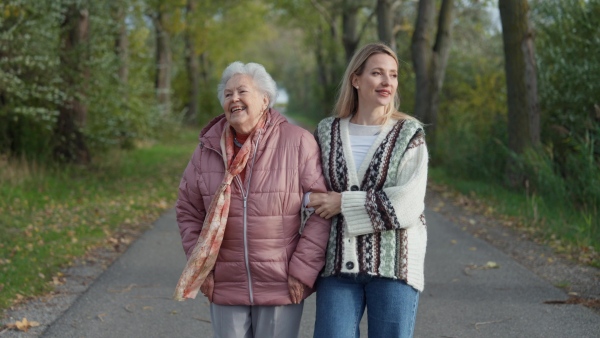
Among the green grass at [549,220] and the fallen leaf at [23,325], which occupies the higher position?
the fallen leaf at [23,325]

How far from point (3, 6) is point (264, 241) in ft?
31.6

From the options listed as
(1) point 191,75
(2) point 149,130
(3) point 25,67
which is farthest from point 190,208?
(1) point 191,75

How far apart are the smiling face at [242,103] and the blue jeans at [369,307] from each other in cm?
79

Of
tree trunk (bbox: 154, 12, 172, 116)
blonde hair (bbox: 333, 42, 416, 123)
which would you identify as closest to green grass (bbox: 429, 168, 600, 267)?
blonde hair (bbox: 333, 42, 416, 123)

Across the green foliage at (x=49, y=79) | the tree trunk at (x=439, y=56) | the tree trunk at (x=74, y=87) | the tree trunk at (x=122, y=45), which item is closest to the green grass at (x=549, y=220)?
the tree trunk at (x=439, y=56)

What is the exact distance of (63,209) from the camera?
11.7 m

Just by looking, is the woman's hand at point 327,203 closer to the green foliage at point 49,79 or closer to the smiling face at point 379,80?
the smiling face at point 379,80

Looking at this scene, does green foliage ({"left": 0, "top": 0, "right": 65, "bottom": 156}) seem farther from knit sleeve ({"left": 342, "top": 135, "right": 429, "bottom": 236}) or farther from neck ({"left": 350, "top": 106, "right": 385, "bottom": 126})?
knit sleeve ({"left": 342, "top": 135, "right": 429, "bottom": 236})

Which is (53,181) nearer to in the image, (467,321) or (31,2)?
(31,2)

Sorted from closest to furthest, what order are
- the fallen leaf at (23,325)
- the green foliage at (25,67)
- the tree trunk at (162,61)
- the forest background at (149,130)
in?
the fallen leaf at (23,325) → the forest background at (149,130) → the green foliage at (25,67) → the tree trunk at (162,61)

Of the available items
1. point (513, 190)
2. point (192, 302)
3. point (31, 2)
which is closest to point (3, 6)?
point (31, 2)

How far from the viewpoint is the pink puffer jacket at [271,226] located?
370cm

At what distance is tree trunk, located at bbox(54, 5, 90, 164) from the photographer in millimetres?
15570

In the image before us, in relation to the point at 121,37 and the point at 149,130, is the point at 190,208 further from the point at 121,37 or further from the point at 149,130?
the point at 149,130
